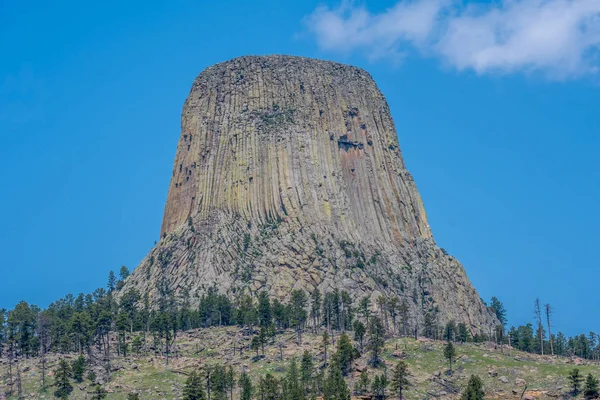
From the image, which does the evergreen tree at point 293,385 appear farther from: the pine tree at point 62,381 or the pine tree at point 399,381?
the pine tree at point 62,381

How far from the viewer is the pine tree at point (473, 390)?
142 metres

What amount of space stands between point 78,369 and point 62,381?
5.32m

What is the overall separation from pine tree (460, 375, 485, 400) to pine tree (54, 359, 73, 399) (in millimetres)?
62529

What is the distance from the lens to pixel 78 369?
165 m

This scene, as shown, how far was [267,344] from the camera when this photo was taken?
190625mm

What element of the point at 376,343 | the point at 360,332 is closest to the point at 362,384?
the point at 376,343

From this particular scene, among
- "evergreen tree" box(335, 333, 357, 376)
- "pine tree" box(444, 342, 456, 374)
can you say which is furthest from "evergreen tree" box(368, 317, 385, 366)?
"pine tree" box(444, 342, 456, 374)

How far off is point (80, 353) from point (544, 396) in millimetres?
83470

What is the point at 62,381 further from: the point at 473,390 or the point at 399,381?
the point at 473,390

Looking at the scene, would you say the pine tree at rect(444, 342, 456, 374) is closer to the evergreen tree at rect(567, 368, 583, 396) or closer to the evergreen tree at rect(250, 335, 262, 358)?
the evergreen tree at rect(567, 368, 583, 396)

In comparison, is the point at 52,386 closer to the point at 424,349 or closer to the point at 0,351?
the point at 0,351

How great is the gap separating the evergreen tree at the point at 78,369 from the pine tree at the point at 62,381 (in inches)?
75.0

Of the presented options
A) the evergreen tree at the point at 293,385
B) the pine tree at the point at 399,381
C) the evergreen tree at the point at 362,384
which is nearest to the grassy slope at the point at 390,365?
the pine tree at the point at 399,381

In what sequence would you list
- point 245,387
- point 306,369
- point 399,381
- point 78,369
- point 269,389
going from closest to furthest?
point 269,389, point 245,387, point 399,381, point 306,369, point 78,369
